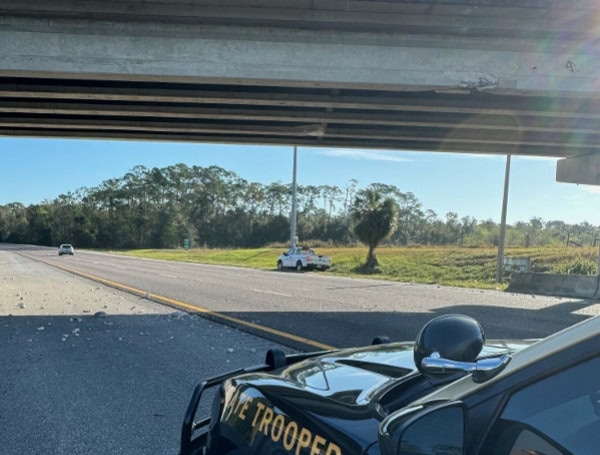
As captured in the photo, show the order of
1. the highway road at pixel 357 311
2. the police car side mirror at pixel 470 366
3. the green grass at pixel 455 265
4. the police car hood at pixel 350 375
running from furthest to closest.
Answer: the green grass at pixel 455 265 < the highway road at pixel 357 311 < the police car hood at pixel 350 375 < the police car side mirror at pixel 470 366

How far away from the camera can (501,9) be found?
798cm

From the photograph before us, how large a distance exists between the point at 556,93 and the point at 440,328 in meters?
8.71

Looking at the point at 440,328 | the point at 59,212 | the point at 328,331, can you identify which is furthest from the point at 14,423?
the point at 59,212

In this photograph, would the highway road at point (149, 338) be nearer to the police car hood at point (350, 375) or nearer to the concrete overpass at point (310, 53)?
the police car hood at point (350, 375)

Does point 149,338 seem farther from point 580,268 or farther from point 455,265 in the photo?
point 455,265

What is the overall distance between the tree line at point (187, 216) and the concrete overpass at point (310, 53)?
8420cm

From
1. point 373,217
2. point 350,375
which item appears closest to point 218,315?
point 350,375

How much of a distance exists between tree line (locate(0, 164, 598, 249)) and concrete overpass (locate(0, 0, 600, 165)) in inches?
3315

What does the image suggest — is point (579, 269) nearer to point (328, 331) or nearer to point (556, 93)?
point (556, 93)

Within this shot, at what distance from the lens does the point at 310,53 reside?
28.3 feet

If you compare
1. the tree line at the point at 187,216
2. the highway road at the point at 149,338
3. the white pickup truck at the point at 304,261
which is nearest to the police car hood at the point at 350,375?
the highway road at the point at 149,338

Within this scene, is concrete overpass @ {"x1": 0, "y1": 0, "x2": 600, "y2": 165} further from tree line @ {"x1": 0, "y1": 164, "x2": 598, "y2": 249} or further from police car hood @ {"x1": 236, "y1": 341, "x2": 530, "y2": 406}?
tree line @ {"x1": 0, "y1": 164, "x2": 598, "y2": 249}

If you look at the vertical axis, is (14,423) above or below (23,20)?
below

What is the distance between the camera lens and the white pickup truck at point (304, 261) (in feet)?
103
